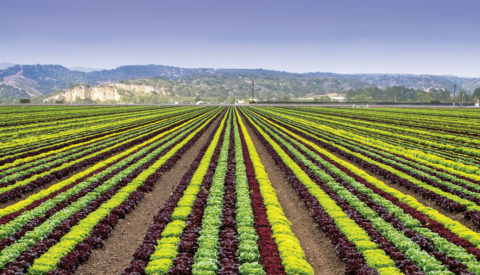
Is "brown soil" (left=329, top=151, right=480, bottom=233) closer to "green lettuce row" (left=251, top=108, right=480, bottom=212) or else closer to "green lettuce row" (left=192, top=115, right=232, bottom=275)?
"green lettuce row" (left=251, top=108, right=480, bottom=212)

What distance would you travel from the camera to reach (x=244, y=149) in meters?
34.2

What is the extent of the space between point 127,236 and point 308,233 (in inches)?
292

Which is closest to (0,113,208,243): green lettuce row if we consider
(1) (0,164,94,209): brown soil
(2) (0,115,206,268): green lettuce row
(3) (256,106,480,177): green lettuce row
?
(2) (0,115,206,268): green lettuce row

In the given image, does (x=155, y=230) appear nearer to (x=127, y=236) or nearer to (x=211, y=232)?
(x=127, y=236)

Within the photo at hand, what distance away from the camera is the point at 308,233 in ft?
49.8

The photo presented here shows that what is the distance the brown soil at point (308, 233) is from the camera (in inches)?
492

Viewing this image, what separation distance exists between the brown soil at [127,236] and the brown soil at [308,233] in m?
6.34

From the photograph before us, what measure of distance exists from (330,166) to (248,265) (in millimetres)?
15580

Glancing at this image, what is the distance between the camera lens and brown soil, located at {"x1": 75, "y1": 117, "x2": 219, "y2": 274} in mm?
12414

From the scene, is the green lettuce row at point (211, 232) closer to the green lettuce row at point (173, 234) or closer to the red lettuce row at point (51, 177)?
the green lettuce row at point (173, 234)

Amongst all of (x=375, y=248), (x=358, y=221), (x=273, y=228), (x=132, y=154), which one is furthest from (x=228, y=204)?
(x=132, y=154)

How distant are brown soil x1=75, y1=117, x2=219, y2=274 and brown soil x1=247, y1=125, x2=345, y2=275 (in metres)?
6.34

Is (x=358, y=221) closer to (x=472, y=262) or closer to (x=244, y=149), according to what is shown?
(x=472, y=262)

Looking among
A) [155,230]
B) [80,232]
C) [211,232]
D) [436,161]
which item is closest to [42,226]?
[80,232]
